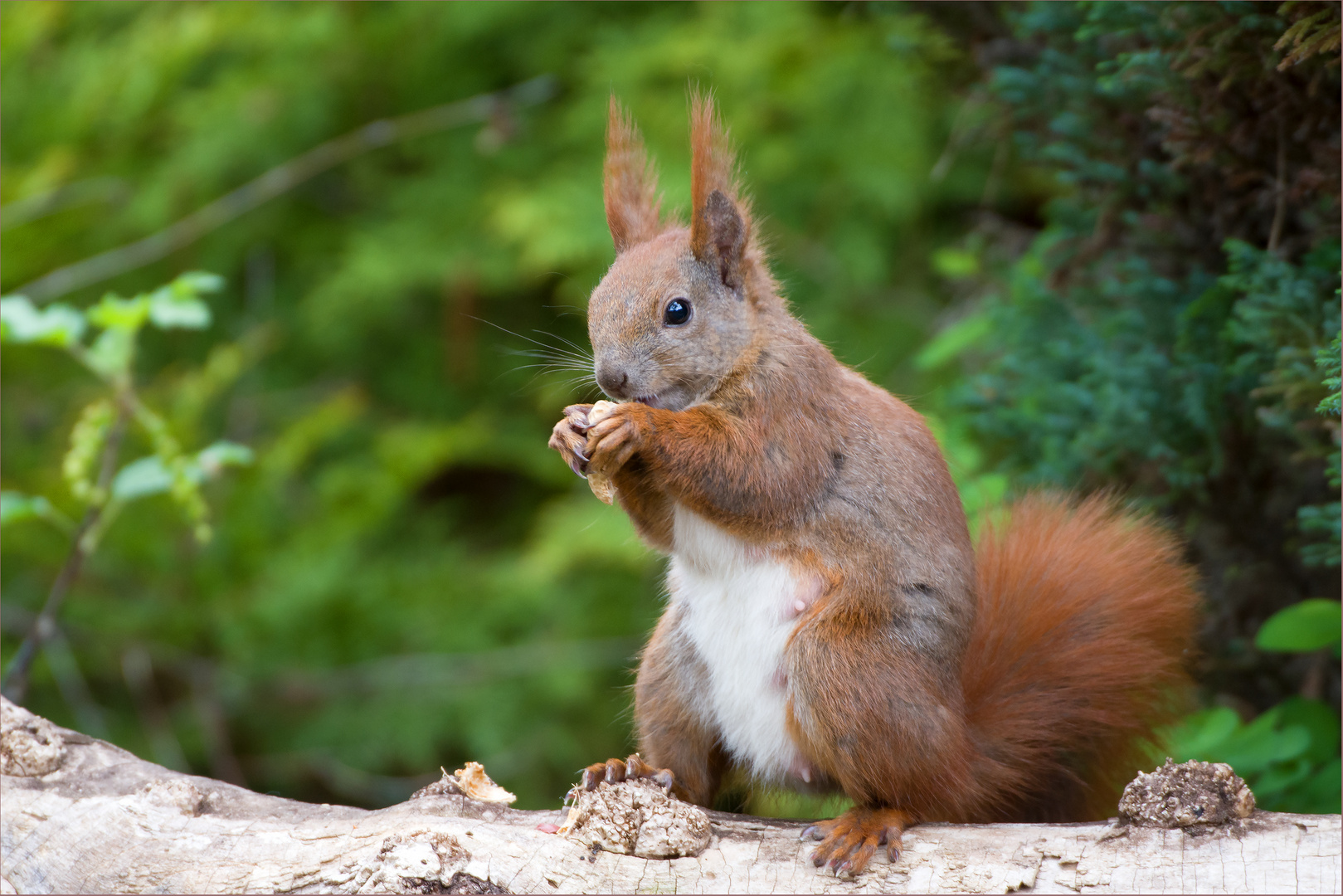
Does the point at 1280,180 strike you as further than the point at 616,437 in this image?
Yes

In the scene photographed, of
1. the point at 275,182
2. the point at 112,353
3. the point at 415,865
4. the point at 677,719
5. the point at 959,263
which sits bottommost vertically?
the point at 415,865

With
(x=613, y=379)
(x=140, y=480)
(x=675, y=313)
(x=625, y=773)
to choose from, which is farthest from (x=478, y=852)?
(x=140, y=480)

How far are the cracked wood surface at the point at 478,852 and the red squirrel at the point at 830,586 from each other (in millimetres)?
71

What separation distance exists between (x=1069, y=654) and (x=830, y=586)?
36 cm

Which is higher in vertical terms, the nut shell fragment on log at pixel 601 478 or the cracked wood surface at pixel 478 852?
the nut shell fragment on log at pixel 601 478

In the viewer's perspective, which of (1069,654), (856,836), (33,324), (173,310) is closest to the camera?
(856,836)

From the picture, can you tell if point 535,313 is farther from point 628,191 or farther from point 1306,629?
point 1306,629

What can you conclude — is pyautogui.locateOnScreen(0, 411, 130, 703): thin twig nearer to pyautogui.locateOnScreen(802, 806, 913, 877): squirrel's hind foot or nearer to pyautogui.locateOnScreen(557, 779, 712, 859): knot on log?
pyautogui.locateOnScreen(557, 779, 712, 859): knot on log

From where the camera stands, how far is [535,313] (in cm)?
349

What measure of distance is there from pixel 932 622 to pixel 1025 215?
7.93 feet

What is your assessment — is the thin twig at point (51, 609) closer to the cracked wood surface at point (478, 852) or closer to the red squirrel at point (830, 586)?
the cracked wood surface at point (478, 852)

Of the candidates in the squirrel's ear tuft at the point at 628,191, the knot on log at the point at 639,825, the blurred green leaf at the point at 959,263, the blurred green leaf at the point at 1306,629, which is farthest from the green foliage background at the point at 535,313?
the squirrel's ear tuft at the point at 628,191

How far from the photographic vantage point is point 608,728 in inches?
123

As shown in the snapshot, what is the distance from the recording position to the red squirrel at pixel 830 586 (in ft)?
4.49
